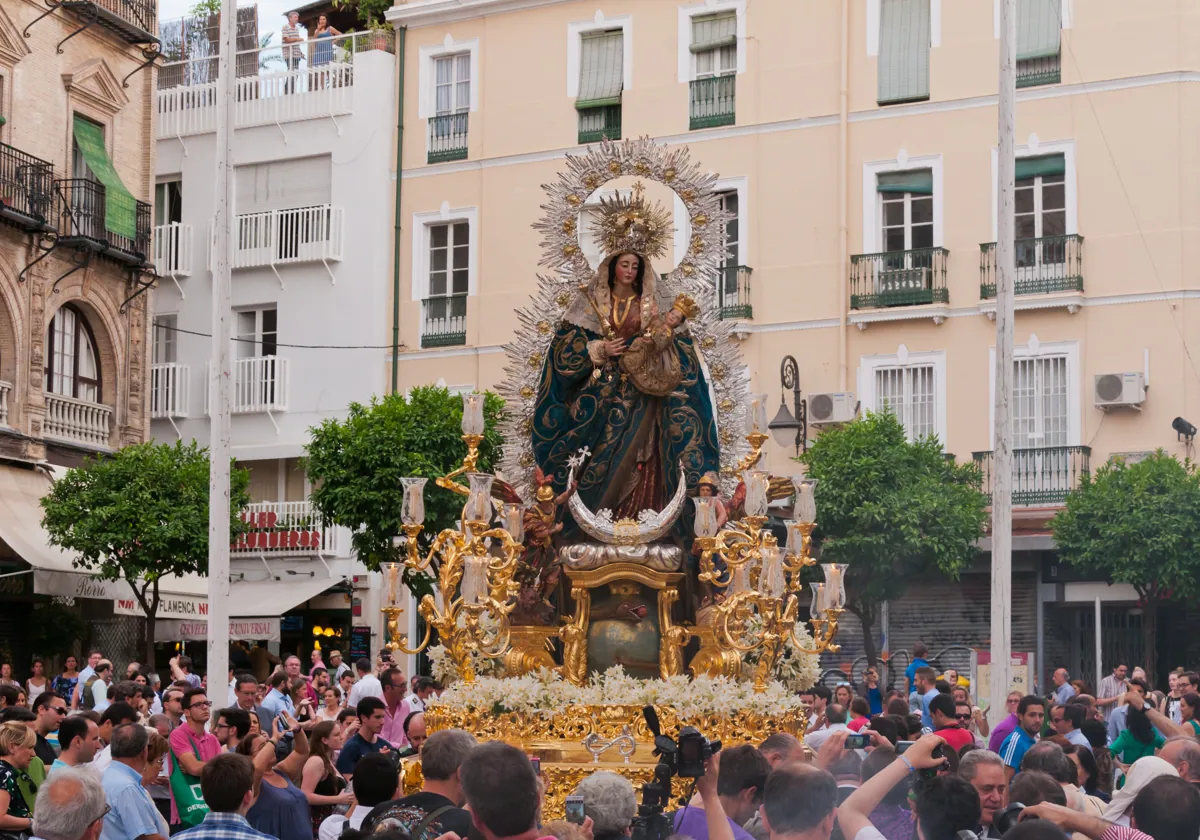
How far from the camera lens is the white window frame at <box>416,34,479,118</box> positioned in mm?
32812

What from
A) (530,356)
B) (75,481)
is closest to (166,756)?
(530,356)

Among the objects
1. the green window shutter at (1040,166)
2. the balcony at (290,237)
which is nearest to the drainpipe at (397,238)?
the balcony at (290,237)

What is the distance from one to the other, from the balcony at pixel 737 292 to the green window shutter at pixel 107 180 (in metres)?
9.26

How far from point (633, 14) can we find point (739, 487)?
62.2ft

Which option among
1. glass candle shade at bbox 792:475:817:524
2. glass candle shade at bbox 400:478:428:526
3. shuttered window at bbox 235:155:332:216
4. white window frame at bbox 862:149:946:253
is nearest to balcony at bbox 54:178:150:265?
shuttered window at bbox 235:155:332:216

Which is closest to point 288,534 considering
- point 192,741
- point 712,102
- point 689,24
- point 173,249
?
point 173,249

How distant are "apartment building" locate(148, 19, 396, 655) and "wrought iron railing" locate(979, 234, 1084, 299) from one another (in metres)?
10.3

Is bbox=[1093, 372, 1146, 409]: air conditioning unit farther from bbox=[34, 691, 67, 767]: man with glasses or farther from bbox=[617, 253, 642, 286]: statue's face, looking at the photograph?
bbox=[34, 691, 67, 767]: man with glasses

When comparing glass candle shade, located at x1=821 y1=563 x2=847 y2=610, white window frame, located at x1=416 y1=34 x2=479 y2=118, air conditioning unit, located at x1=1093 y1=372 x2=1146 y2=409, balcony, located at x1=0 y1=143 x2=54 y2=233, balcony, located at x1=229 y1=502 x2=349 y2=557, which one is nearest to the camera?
glass candle shade, located at x1=821 y1=563 x2=847 y2=610

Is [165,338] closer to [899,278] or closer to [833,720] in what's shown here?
[899,278]

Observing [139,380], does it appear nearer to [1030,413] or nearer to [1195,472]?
[1030,413]

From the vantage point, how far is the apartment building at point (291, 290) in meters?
32.6

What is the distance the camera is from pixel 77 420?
2936 cm

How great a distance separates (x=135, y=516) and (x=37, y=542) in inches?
59.2
